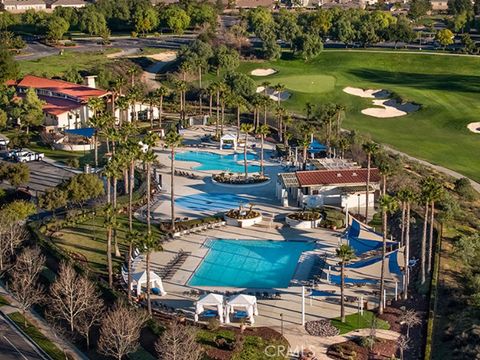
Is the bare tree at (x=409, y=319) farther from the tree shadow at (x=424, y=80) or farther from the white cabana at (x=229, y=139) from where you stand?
the tree shadow at (x=424, y=80)

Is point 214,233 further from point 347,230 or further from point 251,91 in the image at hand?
point 251,91

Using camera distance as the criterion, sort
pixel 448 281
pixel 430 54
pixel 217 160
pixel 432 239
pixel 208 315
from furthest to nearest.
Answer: pixel 430 54 < pixel 217 160 < pixel 432 239 < pixel 448 281 < pixel 208 315

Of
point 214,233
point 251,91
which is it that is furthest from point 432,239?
point 251,91

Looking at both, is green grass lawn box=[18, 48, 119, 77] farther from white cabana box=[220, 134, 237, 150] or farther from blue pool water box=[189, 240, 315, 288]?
blue pool water box=[189, 240, 315, 288]

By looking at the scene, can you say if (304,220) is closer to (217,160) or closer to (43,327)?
(217,160)

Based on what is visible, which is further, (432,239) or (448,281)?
(432,239)

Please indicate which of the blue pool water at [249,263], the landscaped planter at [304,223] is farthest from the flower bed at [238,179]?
the blue pool water at [249,263]

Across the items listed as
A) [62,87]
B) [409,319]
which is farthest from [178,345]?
[62,87]
